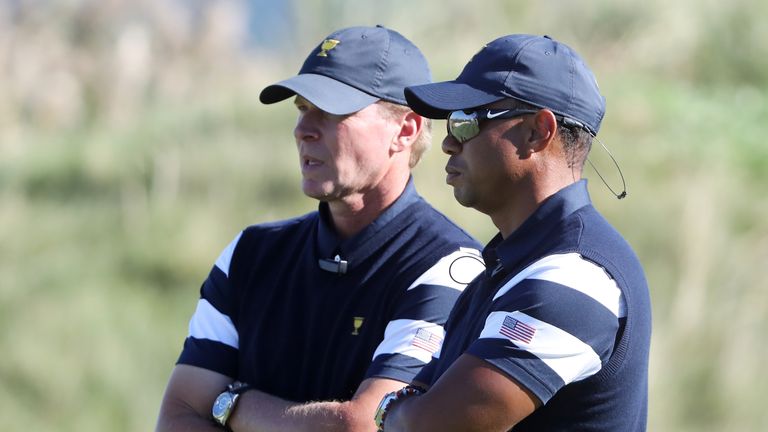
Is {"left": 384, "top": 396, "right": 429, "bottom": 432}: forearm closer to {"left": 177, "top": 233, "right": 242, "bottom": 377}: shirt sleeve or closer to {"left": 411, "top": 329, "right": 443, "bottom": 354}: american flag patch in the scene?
{"left": 411, "top": 329, "right": 443, "bottom": 354}: american flag patch

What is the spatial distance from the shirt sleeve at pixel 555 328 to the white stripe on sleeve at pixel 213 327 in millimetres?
1357

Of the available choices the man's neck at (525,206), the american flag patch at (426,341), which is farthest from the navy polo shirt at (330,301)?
the man's neck at (525,206)

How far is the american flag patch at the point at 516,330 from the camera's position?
2.75 meters

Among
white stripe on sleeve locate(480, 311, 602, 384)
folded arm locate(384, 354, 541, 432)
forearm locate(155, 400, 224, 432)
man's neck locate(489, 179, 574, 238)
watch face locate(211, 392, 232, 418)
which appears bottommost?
forearm locate(155, 400, 224, 432)

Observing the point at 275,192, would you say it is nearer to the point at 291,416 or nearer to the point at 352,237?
the point at 352,237

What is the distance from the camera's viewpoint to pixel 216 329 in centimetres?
402

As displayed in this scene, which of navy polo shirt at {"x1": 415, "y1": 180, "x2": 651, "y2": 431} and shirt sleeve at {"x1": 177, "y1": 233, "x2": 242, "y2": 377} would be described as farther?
shirt sleeve at {"x1": 177, "y1": 233, "x2": 242, "y2": 377}

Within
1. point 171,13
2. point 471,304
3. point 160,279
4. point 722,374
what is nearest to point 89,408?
point 160,279

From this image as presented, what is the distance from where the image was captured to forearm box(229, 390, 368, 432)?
358 centimetres

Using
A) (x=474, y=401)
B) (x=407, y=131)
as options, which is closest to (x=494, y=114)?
(x=474, y=401)

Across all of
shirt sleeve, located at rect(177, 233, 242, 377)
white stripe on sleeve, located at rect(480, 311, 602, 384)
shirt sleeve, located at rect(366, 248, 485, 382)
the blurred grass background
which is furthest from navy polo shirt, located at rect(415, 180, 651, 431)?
the blurred grass background

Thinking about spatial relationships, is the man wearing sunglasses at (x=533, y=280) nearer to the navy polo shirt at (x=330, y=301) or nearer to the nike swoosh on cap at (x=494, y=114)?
the nike swoosh on cap at (x=494, y=114)

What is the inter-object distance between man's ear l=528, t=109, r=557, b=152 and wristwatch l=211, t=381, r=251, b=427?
1275 millimetres

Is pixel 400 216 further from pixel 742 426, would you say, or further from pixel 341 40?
pixel 742 426
